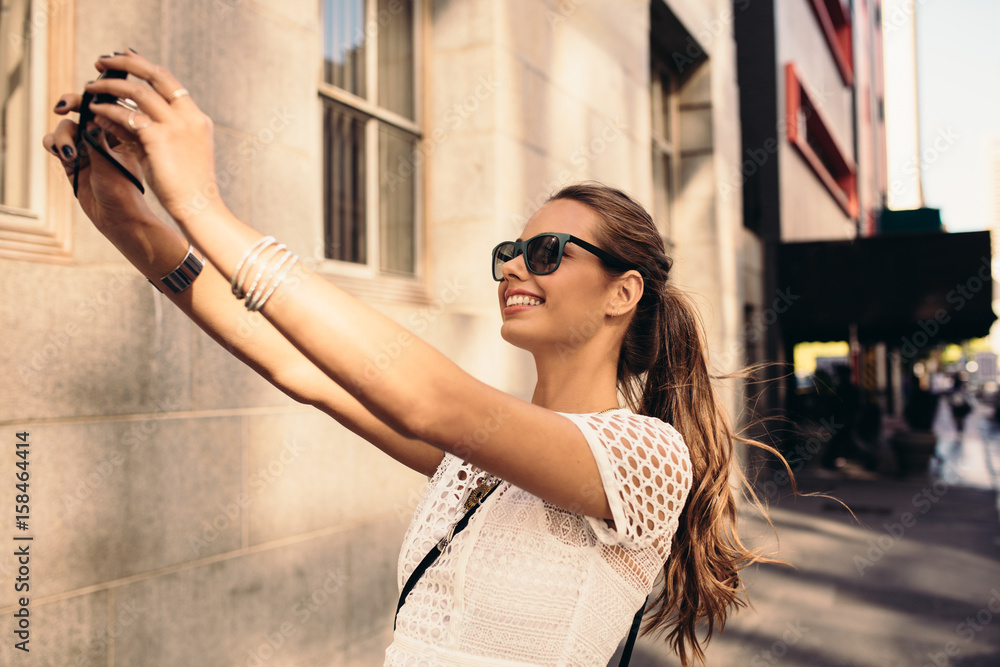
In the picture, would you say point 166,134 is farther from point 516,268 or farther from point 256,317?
point 516,268

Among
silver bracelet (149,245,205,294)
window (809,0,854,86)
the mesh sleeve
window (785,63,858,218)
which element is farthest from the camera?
window (809,0,854,86)

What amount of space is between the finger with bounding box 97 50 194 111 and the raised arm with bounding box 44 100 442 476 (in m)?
0.24

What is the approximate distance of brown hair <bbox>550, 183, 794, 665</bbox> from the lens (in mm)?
1862

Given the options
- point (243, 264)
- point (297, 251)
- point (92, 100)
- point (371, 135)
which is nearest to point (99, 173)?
point (92, 100)

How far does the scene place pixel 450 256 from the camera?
17.5ft

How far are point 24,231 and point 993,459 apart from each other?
1930 cm

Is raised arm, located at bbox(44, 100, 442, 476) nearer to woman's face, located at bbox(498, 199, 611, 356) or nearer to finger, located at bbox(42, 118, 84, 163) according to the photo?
finger, located at bbox(42, 118, 84, 163)

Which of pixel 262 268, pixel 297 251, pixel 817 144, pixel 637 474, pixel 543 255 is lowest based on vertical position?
pixel 637 474

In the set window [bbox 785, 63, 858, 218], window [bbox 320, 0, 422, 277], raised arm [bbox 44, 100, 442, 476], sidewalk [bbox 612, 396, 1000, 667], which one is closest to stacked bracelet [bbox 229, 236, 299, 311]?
raised arm [bbox 44, 100, 442, 476]

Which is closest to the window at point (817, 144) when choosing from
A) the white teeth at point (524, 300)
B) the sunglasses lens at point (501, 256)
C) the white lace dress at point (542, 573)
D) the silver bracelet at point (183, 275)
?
the sunglasses lens at point (501, 256)

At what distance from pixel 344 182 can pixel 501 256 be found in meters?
3.01

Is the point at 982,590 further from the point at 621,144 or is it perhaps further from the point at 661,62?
the point at 661,62

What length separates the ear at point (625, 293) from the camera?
1.87m

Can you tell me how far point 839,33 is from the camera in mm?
23828
